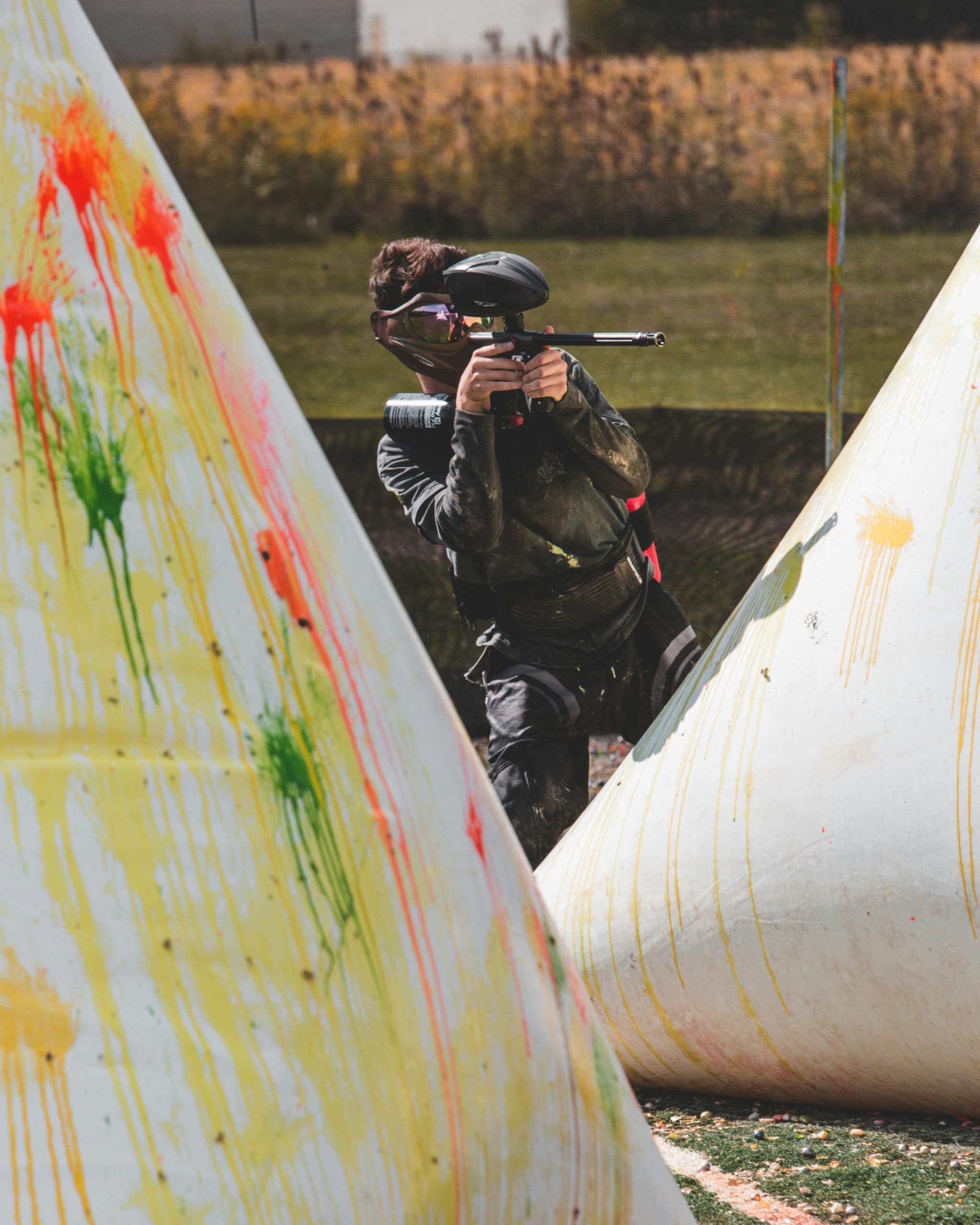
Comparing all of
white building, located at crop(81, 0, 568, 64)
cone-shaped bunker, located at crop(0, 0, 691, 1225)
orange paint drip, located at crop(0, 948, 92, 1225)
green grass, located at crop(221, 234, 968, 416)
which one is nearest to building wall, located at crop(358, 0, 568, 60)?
white building, located at crop(81, 0, 568, 64)

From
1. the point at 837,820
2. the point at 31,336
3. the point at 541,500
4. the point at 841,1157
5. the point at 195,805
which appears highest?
the point at 31,336

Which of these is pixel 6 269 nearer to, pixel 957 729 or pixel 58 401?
pixel 58 401

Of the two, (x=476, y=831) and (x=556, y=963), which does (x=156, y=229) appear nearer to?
(x=476, y=831)

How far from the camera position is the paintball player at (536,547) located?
7.01 feet

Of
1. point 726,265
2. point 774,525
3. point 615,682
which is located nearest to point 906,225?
point 726,265

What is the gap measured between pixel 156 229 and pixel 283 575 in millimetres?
332

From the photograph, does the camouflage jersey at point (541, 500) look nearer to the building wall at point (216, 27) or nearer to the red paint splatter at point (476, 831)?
the red paint splatter at point (476, 831)

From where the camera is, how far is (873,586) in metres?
1.75

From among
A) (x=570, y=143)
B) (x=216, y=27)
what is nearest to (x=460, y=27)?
(x=570, y=143)

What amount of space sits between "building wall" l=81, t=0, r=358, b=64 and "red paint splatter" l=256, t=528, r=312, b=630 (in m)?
4.96

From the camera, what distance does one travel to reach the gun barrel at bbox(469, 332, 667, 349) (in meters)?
1.92

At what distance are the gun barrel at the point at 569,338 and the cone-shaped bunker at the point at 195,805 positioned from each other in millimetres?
885

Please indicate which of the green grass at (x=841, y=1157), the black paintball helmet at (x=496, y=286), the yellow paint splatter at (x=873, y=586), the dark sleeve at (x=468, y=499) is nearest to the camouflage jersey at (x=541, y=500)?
the dark sleeve at (x=468, y=499)

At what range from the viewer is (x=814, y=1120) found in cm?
183
